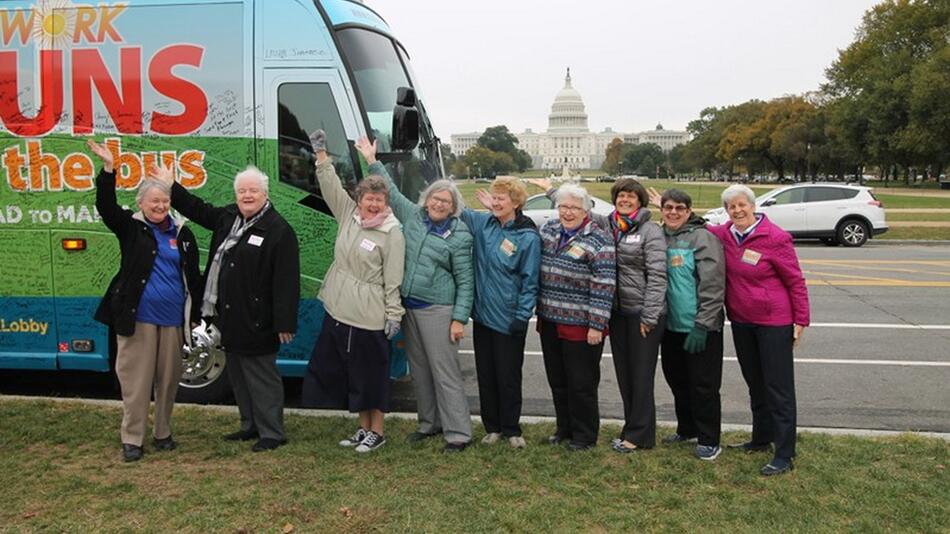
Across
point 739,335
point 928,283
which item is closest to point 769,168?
point 928,283

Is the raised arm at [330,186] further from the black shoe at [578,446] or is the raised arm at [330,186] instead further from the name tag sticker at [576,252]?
the black shoe at [578,446]

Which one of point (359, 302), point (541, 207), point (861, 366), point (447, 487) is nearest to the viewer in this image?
point (447, 487)

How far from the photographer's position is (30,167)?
587 centimetres

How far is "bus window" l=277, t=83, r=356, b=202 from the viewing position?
5.66 meters

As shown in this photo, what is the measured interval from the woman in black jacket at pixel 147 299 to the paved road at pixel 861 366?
97.9 inches

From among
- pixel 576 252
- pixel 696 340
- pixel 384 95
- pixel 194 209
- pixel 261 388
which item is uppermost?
pixel 384 95

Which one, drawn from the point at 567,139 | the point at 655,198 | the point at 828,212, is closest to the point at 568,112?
the point at 567,139

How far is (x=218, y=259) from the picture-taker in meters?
4.98

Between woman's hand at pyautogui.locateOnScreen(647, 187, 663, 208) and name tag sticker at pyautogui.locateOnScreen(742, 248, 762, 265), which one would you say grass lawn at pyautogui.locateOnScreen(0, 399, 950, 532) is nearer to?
name tag sticker at pyautogui.locateOnScreen(742, 248, 762, 265)

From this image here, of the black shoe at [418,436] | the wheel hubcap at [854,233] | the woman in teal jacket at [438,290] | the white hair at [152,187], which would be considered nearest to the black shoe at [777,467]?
the woman in teal jacket at [438,290]

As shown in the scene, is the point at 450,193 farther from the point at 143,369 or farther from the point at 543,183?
the point at 143,369

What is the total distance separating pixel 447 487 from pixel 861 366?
16.9 feet

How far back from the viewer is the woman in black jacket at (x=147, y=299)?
4.85 meters

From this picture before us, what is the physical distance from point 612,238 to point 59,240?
13.3 ft
